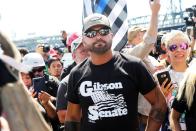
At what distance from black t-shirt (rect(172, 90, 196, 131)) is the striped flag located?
4.20ft

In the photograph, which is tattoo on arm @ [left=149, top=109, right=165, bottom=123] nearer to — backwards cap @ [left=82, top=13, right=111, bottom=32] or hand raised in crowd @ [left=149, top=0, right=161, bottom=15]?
backwards cap @ [left=82, top=13, right=111, bottom=32]

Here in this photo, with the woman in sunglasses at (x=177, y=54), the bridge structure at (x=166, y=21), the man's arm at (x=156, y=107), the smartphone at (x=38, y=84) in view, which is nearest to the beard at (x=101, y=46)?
the man's arm at (x=156, y=107)

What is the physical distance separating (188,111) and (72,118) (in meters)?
0.90

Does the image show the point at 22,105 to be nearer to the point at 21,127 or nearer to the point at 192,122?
the point at 21,127

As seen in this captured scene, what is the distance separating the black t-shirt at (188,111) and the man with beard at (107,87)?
0.16 m

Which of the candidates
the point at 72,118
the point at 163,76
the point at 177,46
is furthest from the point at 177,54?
the point at 72,118

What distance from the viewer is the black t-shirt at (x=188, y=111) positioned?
3.39 meters

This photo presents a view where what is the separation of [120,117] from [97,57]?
0.48 meters

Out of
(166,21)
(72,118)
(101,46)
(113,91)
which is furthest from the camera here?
(166,21)

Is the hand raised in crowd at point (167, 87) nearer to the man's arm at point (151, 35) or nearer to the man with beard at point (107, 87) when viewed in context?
the man's arm at point (151, 35)

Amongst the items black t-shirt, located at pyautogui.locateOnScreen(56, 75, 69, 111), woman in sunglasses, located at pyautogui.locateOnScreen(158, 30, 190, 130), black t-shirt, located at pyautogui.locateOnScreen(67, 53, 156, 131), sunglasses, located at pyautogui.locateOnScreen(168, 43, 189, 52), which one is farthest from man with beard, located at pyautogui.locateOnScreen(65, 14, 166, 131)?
sunglasses, located at pyautogui.locateOnScreen(168, 43, 189, 52)

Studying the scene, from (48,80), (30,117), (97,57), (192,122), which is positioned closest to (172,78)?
(192,122)

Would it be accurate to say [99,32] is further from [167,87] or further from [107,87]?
[167,87]

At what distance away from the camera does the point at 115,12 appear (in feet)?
15.4
